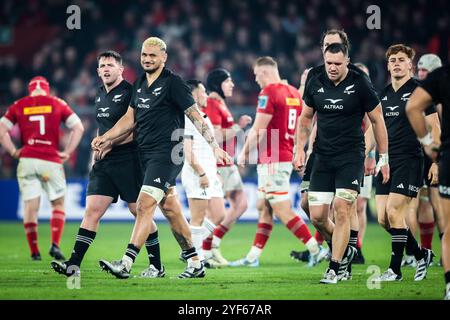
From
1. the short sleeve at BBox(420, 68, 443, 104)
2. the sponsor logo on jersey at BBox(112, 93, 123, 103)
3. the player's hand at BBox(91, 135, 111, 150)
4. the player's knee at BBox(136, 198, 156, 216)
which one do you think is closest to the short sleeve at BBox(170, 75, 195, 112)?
the sponsor logo on jersey at BBox(112, 93, 123, 103)

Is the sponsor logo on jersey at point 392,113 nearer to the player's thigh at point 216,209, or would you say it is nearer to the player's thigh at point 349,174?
the player's thigh at point 349,174

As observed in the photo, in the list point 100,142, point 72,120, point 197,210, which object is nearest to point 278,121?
point 197,210

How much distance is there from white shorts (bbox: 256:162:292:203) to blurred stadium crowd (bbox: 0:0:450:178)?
1007cm

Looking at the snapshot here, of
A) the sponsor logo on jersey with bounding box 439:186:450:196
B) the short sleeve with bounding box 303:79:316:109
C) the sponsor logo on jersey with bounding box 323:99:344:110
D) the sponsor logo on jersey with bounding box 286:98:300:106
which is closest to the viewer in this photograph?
the sponsor logo on jersey with bounding box 439:186:450:196

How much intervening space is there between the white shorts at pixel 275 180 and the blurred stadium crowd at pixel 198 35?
396 inches

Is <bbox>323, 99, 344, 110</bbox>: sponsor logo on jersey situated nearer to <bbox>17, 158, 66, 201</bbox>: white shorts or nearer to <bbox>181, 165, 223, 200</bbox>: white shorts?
<bbox>181, 165, 223, 200</bbox>: white shorts

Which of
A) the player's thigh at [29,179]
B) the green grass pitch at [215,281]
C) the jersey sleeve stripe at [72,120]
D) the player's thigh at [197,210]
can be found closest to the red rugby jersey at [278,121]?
the player's thigh at [197,210]

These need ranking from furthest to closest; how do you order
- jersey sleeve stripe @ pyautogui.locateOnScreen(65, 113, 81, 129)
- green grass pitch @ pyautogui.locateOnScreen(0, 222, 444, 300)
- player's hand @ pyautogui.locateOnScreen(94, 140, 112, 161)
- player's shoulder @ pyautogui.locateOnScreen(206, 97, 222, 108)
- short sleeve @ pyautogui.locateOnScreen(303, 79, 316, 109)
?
jersey sleeve stripe @ pyautogui.locateOnScreen(65, 113, 81, 129) < player's shoulder @ pyautogui.locateOnScreen(206, 97, 222, 108) < player's hand @ pyautogui.locateOnScreen(94, 140, 112, 161) < short sleeve @ pyautogui.locateOnScreen(303, 79, 316, 109) < green grass pitch @ pyautogui.locateOnScreen(0, 222, 444, 300)

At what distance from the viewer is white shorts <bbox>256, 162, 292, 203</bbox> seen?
12.1 metres

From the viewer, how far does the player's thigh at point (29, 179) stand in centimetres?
1362

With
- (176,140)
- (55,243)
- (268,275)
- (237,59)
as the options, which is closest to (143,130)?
(176,140)

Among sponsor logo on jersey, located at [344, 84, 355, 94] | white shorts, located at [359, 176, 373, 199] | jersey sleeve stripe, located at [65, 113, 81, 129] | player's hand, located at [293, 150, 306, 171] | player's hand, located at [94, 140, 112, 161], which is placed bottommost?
white shorts, located at [359, 176, 373, 199]

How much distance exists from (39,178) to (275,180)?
3956mm

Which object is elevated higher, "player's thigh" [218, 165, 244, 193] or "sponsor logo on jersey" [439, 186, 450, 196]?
"sponsor logo on jersey" [439, 186, 450, 196]
